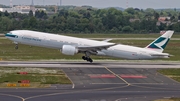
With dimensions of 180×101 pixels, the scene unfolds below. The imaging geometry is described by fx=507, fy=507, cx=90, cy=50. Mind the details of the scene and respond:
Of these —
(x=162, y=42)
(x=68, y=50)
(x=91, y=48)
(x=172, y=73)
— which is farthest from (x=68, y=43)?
(x=172, y=73)

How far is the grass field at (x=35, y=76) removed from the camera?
52.1m

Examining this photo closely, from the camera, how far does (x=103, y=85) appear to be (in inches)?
2021

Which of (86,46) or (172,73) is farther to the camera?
(86,46)

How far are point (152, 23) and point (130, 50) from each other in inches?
4271

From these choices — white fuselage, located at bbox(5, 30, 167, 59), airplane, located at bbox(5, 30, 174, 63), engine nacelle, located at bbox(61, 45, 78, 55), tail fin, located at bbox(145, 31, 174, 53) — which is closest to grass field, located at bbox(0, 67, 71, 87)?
engine nacelle, located at bbox(61, 45, 78, 55)

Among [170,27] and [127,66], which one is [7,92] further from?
[170,27]

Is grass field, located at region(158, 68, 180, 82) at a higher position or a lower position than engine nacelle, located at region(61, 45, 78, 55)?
lower

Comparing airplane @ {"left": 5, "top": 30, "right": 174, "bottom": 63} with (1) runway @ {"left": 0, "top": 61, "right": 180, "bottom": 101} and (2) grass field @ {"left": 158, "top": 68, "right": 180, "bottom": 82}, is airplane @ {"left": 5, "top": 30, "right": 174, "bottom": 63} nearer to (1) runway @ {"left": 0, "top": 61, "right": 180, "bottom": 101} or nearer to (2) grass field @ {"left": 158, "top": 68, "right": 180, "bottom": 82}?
(1) runway @ {"left": 0, "top": 61, "right": 180, "bottom": 101}

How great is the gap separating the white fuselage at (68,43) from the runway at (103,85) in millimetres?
1881

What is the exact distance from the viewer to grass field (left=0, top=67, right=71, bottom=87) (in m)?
52.1

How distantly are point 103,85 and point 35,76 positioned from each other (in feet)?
29.4

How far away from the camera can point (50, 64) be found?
68.9 m

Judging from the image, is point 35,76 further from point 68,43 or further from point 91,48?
point 91,48

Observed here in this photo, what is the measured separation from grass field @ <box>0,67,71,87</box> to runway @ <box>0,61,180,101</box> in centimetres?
126
